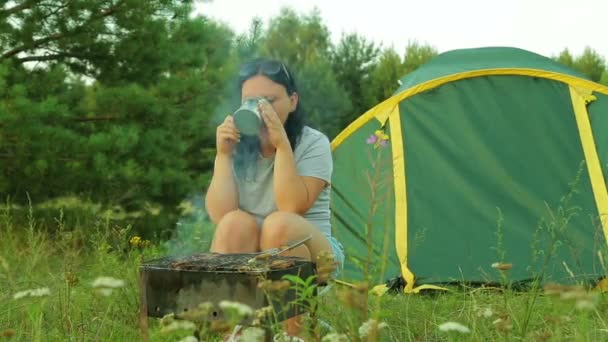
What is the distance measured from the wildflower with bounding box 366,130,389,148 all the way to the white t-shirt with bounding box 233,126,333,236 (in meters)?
1.45

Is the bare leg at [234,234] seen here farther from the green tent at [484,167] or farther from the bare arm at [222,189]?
the green tent at [484,167]

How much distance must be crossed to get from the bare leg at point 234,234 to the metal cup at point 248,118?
211 millimetres

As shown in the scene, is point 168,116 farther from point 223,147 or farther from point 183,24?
point 223,147

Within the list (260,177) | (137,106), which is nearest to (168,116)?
(137,106)

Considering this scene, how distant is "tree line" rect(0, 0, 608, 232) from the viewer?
5023 millimetres

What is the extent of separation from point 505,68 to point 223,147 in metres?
1.91

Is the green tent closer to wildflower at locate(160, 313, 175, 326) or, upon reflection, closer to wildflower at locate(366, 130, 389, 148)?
wildflower at locate(366, 130, 389, 148)

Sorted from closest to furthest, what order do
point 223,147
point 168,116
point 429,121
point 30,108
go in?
point 223,147
point 429,121
point 30,108
point 168,116

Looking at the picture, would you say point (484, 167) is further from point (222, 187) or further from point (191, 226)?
point (191, 226)

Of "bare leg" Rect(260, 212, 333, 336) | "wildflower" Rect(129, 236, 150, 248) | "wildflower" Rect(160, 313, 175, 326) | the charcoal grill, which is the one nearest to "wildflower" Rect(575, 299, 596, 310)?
the charcoal grill

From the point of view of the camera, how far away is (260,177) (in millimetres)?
2225

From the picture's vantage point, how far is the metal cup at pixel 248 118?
1.97m

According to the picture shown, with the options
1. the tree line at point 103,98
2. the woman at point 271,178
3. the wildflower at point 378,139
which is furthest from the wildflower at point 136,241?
the tree line at point 103,98

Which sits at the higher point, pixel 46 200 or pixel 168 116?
pixel 168 116
